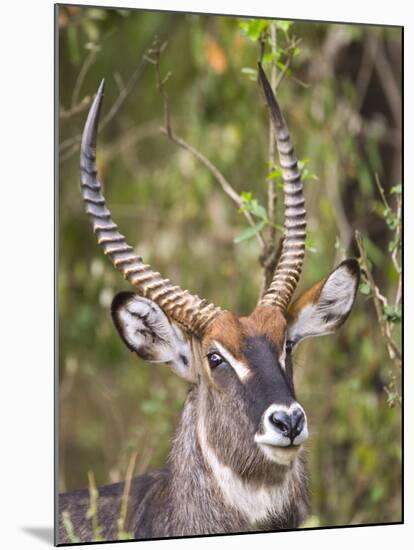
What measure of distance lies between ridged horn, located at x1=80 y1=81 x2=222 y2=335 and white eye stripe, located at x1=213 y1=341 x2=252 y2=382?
0.42 feet

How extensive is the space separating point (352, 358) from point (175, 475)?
9.10ft

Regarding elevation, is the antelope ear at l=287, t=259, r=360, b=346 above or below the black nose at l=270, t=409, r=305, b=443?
above

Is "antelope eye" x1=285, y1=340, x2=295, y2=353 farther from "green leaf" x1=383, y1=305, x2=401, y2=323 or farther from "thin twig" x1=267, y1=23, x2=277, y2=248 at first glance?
"green leaf" x1=383, y1=305, x2=401, y2=323

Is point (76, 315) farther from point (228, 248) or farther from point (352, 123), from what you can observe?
point (352, 123)

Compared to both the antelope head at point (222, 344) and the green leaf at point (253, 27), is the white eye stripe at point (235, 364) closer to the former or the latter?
the antelope head at point (222, 344)

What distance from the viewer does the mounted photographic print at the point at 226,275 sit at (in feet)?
21.1

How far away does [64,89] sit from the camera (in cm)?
742

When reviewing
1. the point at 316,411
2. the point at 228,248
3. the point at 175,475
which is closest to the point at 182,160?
the point at 228,248

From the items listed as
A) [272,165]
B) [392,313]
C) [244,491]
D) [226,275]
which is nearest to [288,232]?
[272,165]

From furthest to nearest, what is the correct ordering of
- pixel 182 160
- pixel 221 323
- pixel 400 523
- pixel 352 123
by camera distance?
pixel 182 160
pixel 352 123
pixel 400 523
pixel 221 323

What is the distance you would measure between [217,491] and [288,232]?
4.06 feet

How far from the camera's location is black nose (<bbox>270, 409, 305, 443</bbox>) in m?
6.07

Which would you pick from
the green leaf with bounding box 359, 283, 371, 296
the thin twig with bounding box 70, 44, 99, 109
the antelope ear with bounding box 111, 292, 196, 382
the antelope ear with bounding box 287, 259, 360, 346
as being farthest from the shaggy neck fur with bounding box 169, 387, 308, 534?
the thin twig with bounding box 70, 44, 99, 109
